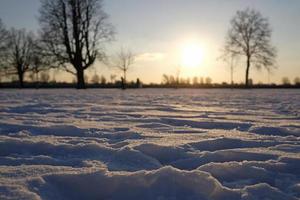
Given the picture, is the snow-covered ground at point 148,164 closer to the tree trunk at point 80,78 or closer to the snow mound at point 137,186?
the snow mound at point 137,186

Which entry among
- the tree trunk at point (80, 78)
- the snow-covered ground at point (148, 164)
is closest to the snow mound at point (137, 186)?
the snow-covered ground at point (148, 164)

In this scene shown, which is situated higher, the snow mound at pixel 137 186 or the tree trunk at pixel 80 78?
the tree trunk at pixel 80 78

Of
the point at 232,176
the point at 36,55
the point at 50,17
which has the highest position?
the point at 50,17

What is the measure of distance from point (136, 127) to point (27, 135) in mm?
1289

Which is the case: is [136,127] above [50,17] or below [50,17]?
below

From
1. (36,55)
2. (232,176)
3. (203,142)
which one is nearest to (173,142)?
(203,142)

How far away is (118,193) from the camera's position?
6.34ft

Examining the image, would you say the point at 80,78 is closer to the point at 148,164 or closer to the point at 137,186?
the point at 148,164

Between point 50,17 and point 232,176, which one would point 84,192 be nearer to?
point 232,176

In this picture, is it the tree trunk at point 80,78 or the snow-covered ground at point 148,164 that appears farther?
the tree trunk at point 80,78

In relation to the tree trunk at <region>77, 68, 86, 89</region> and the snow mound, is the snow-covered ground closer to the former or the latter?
the snow mound

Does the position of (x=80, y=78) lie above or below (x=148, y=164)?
above

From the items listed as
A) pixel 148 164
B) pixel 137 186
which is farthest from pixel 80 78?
pixel 137 186

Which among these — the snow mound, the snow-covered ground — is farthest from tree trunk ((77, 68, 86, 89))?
the snow mound
